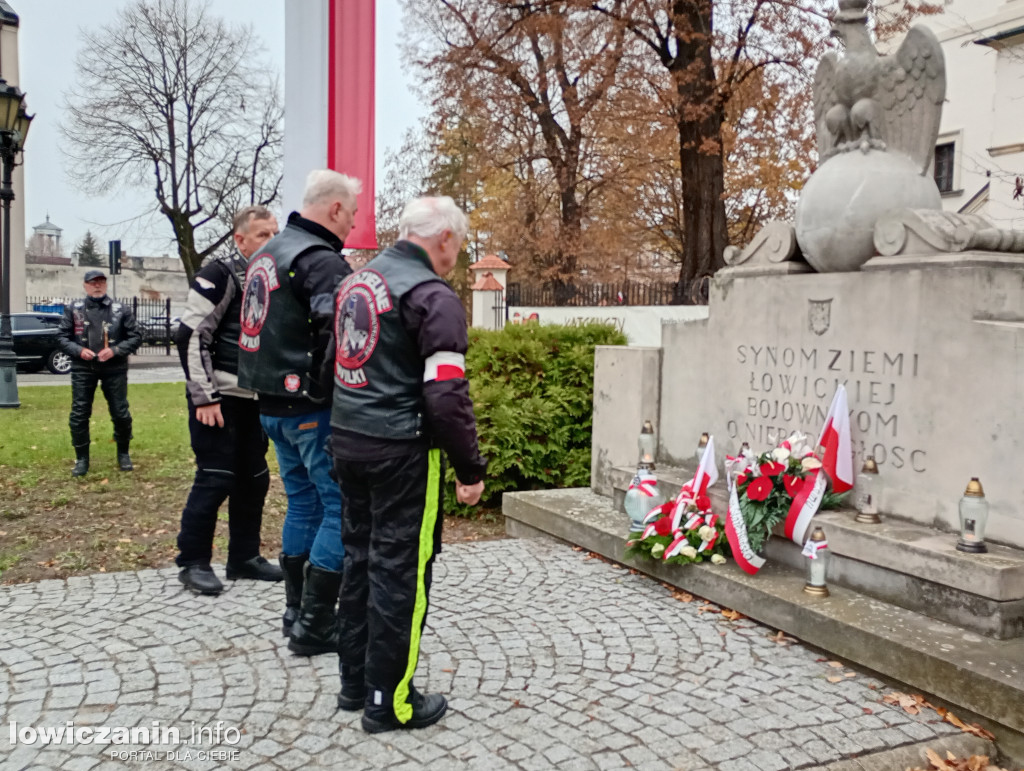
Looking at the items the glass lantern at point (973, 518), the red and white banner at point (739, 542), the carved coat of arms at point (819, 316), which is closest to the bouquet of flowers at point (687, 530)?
the red and white banner at point (739, 542)

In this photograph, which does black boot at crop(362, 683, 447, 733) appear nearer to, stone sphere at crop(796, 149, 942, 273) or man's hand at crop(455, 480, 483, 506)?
man's hand at crop(455, 480, 483, 506)

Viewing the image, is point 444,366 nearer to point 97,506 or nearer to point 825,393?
point 825,393

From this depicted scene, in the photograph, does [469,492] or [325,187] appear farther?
[325,187]

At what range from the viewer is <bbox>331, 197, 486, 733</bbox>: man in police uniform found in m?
3.05

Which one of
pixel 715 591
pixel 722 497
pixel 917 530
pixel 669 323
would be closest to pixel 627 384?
pixel 669 323

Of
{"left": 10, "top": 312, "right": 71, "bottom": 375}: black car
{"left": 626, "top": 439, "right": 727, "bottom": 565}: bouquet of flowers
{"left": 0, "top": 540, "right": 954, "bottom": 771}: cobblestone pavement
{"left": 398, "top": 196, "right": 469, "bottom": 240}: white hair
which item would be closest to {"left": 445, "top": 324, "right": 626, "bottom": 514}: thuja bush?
{"left": 626, "top": 439, "right": 727, "bottom": 565}: bouquet of flowers

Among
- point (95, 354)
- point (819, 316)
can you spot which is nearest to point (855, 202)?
point (819, 316)

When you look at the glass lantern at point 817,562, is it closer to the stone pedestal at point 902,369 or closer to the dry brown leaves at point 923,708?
the stone pedestal at point 902,369

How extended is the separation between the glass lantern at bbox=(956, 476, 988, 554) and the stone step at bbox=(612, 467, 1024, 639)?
0.04 metres

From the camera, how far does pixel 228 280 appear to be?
15.3 feet

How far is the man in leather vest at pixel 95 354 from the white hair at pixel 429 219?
6.23 meters

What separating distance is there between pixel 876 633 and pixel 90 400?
753cm

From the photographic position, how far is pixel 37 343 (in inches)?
836

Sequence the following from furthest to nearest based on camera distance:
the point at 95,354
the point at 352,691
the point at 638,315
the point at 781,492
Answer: the point at 638,315, the point at 95,354, the point at 781,492, the point at 352,691
